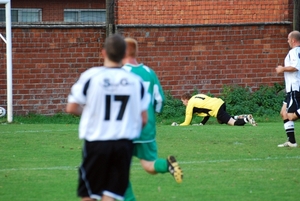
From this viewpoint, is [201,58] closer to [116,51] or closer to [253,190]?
[253,190]

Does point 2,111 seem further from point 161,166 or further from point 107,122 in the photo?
point 107,122

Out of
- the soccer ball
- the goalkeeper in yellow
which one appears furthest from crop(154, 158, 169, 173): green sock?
the soccer ball

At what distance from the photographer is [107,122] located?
6.17m

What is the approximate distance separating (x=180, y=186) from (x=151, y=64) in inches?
417

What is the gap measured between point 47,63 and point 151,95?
36.9ft

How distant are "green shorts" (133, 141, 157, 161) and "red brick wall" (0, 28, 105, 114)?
11.2 metres

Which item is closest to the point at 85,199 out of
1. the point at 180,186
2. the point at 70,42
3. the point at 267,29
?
the point at 180,186

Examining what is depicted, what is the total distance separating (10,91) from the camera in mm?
16688

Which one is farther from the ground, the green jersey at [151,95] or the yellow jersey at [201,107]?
the green jersey at [151,95]

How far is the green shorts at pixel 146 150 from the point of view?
7.77 m

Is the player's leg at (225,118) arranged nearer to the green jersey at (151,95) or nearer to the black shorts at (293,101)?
the black shorts at (293,101)

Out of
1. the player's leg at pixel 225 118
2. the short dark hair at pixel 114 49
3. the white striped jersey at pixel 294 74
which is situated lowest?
the player's leg at pixel 225 118

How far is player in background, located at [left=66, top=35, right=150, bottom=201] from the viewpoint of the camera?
20.2 ft

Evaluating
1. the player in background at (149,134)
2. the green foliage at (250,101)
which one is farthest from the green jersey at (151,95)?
the green foliage at (250,101)
